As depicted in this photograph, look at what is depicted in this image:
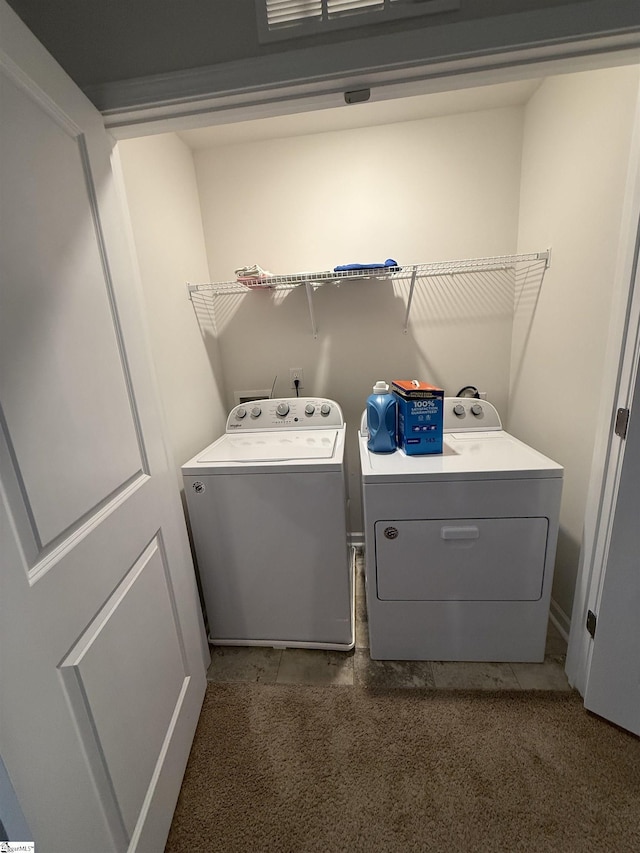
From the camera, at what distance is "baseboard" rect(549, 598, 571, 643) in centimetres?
153

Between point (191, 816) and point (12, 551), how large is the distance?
1134 millimetres

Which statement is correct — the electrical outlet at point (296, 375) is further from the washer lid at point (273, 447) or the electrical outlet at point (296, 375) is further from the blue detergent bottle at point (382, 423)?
the blue detergent bottle at point (382, 423)

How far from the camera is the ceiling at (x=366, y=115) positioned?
154 centimetres

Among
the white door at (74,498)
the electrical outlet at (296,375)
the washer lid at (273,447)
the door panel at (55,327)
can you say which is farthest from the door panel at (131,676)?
the electrical outlet at (296,375)

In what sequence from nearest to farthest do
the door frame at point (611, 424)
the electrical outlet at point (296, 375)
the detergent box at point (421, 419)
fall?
the door frame at point (611, 424) < the detergent box at point (421, 419) < the electrical outlet at point (296, 375)

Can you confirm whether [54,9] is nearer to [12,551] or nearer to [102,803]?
[12,551]

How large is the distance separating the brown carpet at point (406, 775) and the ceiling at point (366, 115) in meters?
2.60

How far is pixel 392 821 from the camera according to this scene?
1008 mm

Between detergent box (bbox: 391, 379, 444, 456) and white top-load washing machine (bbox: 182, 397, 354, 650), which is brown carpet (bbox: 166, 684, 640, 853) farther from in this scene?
detergent box (bbox: 391, 379, 444, 456)

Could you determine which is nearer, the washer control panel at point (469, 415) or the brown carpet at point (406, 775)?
the brown carpet at point (406, 775)

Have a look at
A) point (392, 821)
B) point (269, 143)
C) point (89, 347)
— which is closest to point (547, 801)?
point (392, 821)

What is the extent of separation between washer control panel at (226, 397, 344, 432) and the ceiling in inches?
52.8

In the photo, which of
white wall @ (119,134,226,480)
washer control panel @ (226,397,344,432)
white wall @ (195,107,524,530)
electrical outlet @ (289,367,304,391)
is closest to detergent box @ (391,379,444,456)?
washer control panel @ (226,397,344,432)

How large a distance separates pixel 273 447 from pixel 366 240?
4.22ft
